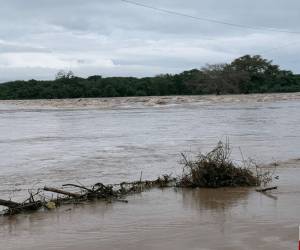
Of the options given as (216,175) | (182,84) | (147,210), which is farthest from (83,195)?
(182,84)

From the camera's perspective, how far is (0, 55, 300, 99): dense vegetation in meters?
95.3

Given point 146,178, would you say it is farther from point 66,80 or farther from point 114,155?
point 66,80

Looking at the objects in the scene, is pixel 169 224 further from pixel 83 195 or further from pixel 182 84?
pixel 182 84

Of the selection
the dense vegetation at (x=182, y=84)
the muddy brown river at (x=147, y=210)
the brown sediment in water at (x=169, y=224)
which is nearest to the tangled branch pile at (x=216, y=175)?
the muddy brown river at (x=147, y=210)

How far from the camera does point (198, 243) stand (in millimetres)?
6742

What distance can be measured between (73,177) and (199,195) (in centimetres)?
413

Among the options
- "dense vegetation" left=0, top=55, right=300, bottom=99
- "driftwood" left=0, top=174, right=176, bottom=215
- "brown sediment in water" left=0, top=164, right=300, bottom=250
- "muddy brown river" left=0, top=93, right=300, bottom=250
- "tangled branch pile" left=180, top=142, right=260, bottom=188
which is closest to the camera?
"brown sediment in water" left=0, top=164, right=300, bottom=250

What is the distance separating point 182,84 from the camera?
10244cm

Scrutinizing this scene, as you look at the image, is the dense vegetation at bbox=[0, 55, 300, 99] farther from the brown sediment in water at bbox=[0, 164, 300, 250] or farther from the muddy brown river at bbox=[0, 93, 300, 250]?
the brown sediment in water at bbox=[0, 164, 300, 250]

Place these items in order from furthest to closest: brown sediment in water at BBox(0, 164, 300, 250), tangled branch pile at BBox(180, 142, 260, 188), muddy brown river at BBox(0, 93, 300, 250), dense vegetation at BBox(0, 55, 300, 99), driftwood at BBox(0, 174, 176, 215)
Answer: dense vegetation at BBox(0, 55, 300, 99) < tangled branch pile at BBox(180, 142, 260, 188) < driftwood at BBox(0, 174, 176, 215) < muddy brown river at BBox(0, 93, 300, 250) < brown sediment in water at BBox(0, 164, 300, 250)

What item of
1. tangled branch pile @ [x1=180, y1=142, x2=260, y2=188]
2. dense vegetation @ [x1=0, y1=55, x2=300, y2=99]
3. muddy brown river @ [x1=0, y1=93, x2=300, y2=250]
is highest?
dense vegetation @ [x1=0, y1=55, x2=300, y2=99]

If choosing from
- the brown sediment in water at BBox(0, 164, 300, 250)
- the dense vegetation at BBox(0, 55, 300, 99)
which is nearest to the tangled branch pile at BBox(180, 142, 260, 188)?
the brown sediment in water at BBox(0, 164, 300, 250)

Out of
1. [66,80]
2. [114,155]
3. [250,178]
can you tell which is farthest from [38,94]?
[250,178]

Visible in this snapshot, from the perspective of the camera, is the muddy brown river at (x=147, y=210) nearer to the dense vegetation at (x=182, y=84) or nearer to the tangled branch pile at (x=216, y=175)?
the tangled branch pile at (x=216, y=175)
